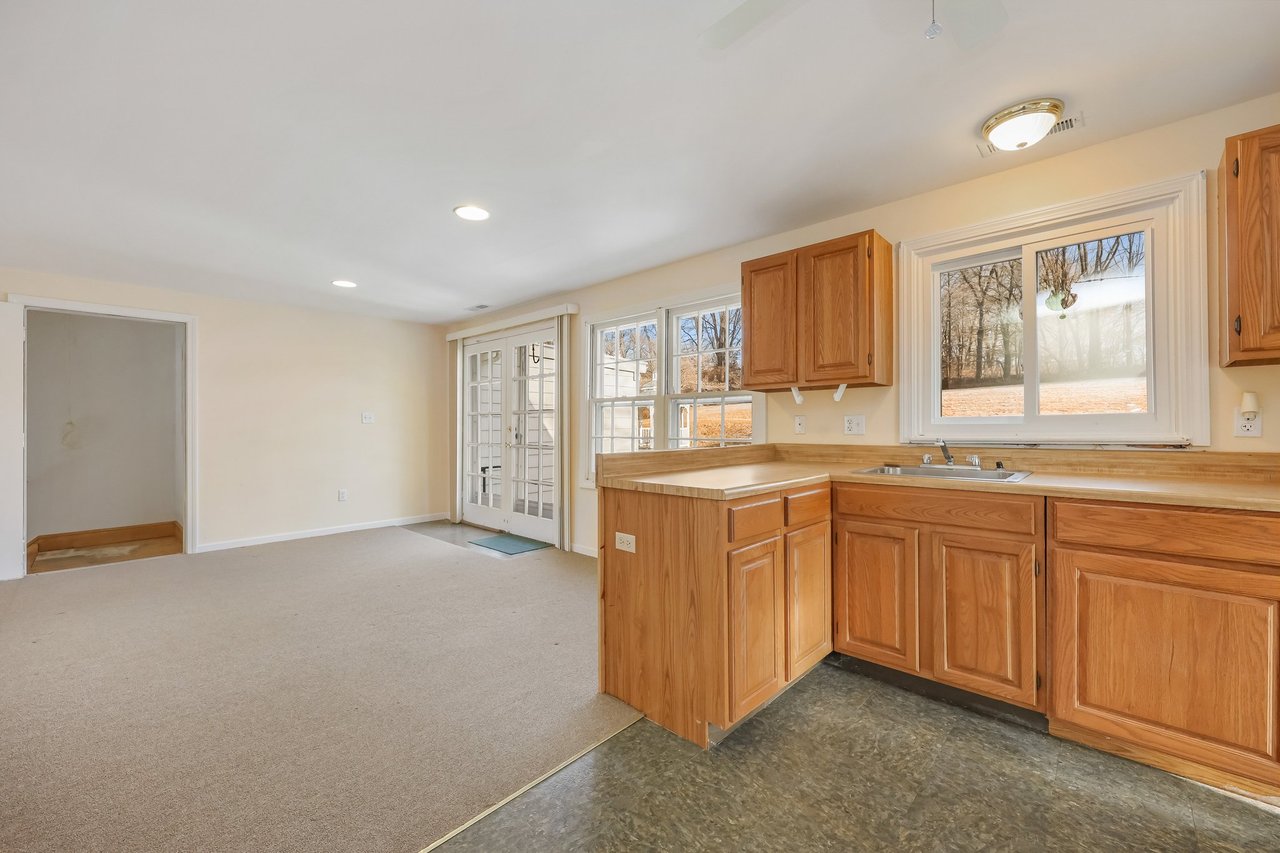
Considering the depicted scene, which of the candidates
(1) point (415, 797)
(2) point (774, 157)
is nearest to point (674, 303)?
(2) point (774, 157)

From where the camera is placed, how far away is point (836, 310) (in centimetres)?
270

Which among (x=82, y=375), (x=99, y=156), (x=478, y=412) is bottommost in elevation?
(x=478, y=412)

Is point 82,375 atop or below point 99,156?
below

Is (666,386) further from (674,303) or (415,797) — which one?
(415,797)

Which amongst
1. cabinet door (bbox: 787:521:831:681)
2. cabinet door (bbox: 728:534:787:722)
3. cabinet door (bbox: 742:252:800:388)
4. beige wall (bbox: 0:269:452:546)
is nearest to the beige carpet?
cabinet door (bbox: 728:534:787:722)

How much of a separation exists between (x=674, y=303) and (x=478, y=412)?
3105 millimetres

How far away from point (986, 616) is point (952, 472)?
750 millimetres

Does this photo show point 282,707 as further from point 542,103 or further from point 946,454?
point 946,454

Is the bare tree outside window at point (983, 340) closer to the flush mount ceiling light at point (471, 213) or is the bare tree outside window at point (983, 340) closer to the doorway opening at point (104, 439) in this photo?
the flush mount ceiling light at point (471, 213)

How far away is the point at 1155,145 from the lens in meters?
2.15


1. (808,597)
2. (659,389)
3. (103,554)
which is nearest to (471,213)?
(659,389)

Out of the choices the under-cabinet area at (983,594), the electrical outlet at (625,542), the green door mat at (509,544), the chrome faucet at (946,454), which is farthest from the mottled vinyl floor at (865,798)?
the green door mat at (509,544)

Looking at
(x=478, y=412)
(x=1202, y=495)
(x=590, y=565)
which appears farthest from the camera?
(x=478, y=412)

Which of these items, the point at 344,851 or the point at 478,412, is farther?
the point at 478,412
